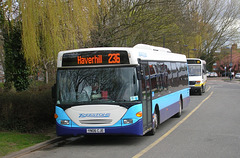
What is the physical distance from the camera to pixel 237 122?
14.1 meters

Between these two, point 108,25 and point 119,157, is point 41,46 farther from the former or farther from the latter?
point 108,25

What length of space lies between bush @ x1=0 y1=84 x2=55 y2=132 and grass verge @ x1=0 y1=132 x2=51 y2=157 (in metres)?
0.47

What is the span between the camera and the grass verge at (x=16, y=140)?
905 cm

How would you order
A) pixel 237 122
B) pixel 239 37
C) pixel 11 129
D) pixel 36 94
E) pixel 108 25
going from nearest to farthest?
pixel 11 129 < pixel 36 94 < pixel 237 122 < pixel 108 25 < pixel 239 37

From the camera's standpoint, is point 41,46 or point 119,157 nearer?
point 119,157

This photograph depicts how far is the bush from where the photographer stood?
11523 millimetres

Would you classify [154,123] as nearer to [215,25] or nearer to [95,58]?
[95,58]

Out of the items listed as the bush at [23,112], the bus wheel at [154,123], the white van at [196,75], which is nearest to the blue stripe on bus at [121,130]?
the bus wheel at [154,123]

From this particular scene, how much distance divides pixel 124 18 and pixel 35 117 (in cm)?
1102

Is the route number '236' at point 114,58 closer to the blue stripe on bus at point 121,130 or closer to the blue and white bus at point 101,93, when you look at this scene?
the blue and white bus at point 101,93

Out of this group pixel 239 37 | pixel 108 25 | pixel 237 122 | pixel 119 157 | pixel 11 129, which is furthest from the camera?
pixel 239 37

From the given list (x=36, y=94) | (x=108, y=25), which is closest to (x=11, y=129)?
(x=36, y=94)

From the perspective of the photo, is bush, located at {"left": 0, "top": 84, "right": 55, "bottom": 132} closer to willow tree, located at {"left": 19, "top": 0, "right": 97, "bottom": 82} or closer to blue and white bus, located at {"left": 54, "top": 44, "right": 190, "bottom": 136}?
willow tree, located at {"left": 19, "top": 0, "right": 97, "bottom": 82}

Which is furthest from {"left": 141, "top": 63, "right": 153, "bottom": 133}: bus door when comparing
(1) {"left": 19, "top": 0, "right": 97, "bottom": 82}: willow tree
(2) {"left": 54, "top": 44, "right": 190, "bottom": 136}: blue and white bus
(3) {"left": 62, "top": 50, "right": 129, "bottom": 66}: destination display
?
(1) {"left": 19, "top": 0, "right": 97, "bottom": 82}: willow tree
